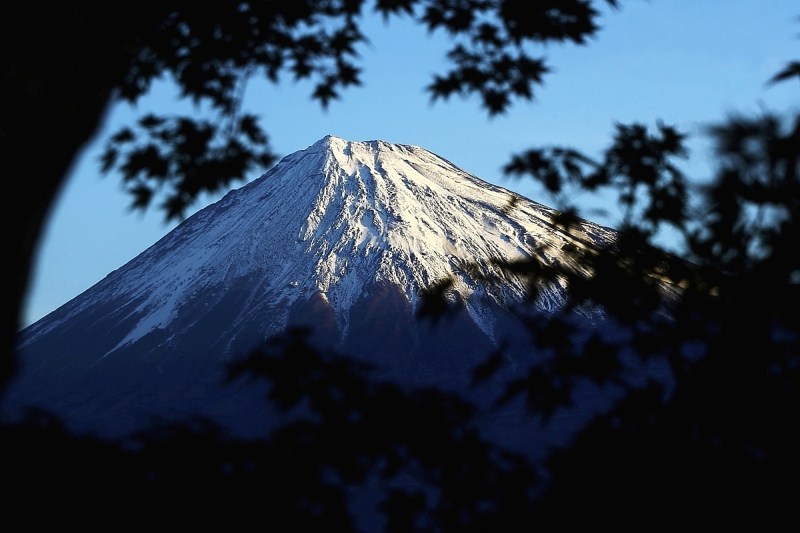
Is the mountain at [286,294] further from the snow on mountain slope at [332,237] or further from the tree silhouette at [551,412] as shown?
the tree silhouette at [551,412]

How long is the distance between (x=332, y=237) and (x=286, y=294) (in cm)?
1112

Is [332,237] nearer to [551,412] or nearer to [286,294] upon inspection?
[286,294]

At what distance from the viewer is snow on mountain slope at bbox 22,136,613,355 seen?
107062mm

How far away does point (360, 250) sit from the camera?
112m

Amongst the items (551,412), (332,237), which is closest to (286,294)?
(332,237)

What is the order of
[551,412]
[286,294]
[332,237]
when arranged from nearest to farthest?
[551,412] < [286,294] < [332,237]

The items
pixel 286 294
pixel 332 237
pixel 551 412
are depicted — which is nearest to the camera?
pixel 551 412

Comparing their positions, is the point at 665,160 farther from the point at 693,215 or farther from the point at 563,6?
the point at 563,6

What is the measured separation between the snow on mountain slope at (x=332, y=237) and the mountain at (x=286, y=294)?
227 mm

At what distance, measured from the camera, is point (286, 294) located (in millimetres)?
106938

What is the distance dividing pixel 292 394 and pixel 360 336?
9946 cm

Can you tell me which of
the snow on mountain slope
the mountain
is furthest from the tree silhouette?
the snow on mountain slope

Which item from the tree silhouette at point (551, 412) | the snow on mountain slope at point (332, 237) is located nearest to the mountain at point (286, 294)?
the snow on mountain slope at point (332, 237)

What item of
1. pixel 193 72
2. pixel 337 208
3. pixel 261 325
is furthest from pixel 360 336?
pixel 193 72
